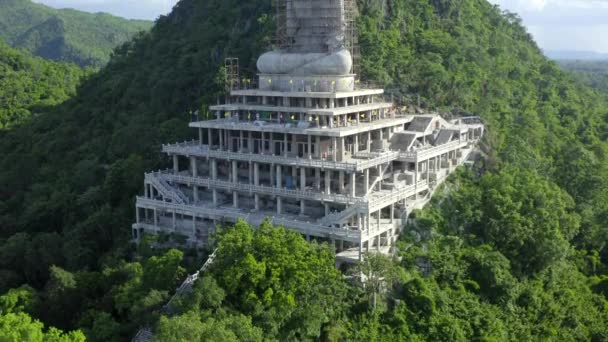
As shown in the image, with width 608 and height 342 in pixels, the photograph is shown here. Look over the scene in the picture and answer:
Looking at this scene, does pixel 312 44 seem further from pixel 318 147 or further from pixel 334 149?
pixel 334 149

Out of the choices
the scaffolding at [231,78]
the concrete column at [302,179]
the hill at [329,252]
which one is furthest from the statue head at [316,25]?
the concrete column at [302,179]

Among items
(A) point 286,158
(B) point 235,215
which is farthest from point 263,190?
(A) point 286,158

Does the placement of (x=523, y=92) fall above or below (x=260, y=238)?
above

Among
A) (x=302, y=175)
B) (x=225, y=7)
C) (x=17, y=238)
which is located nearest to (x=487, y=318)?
(x=302, y=175)

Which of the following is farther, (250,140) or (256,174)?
(250,140)

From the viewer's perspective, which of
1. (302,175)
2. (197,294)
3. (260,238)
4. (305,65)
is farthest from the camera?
(305,65)

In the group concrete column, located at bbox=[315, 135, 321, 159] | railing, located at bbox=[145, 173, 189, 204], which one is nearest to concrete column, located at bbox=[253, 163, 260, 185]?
concrete column, located at bbox=[315, 135, 321, 159]

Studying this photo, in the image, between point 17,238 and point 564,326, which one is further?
point 17,238

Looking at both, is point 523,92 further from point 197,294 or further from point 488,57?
point 197,294
